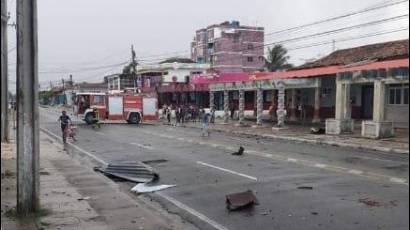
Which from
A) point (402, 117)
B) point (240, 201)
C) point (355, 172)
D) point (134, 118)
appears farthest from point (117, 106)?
point (402, 117)

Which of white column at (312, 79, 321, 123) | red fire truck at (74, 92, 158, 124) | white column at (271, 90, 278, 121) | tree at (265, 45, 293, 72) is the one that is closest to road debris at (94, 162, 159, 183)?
white column at (312, 79, 321, 123)

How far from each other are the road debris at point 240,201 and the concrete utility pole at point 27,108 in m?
3.37

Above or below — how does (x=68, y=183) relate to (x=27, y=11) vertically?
below

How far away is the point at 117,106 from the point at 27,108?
136 feet

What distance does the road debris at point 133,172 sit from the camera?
1505 cm

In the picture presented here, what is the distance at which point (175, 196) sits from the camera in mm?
12352

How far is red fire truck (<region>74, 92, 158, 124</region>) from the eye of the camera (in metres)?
50.0

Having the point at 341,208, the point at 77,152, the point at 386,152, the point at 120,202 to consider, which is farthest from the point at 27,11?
the point at 386,152

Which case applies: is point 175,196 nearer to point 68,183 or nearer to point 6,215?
point 68,183

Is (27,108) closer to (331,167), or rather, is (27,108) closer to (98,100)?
(331,167)

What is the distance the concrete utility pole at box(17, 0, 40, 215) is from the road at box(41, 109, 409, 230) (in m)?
2.61

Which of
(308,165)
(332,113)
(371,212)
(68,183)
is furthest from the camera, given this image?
(332,113)

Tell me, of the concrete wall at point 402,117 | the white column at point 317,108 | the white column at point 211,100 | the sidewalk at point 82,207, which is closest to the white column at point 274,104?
the white column at point 211,100

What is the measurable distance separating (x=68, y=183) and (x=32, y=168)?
4366 millimetres
